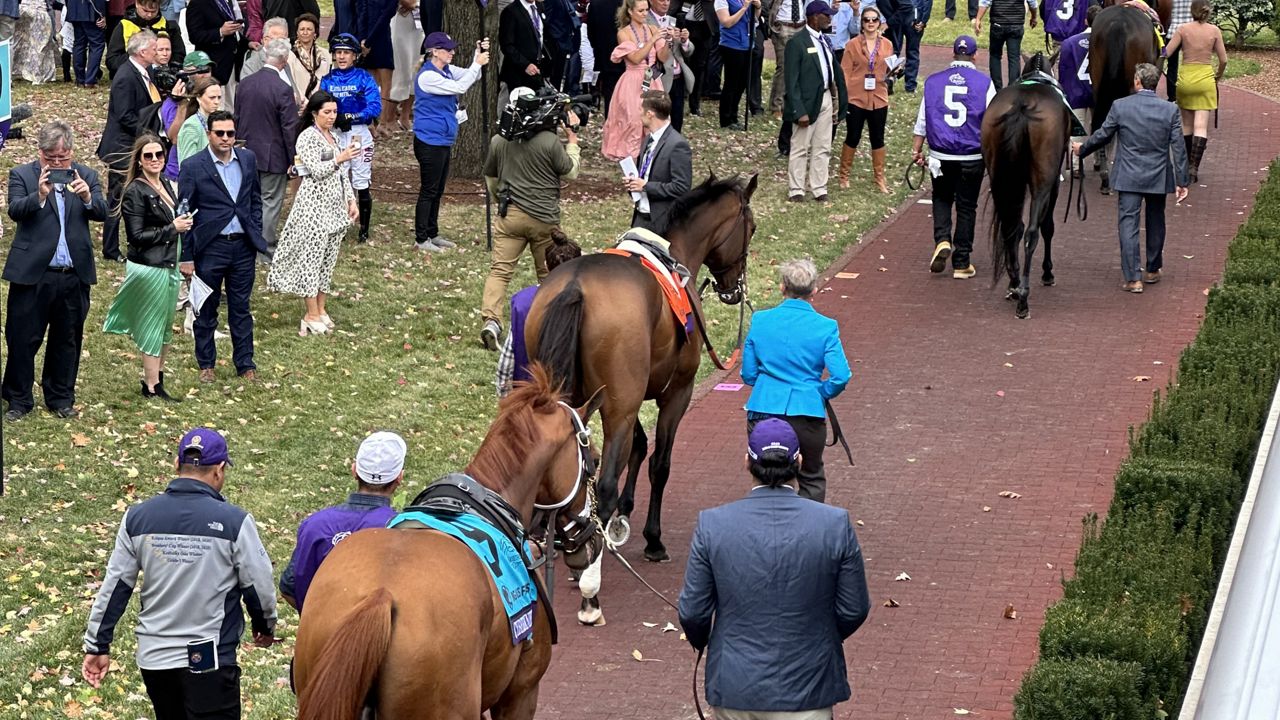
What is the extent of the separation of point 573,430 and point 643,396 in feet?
8.38

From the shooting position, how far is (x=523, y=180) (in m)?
13.7

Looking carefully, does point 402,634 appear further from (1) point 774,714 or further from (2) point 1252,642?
(2) point 1252,642

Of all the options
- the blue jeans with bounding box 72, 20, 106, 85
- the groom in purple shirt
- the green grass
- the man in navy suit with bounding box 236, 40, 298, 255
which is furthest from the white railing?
the blue jeans with bounding box 72, 20, 106, 85

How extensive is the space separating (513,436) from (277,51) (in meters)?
9.32

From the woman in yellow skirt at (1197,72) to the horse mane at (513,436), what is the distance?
47.7 ft

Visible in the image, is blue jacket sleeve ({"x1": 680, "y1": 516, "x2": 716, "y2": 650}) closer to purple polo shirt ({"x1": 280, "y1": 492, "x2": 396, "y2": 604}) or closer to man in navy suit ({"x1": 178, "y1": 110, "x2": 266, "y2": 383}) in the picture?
purple polo shirt ({"x1": 280, "y1": 492, "x2": 396, "y2": 604})

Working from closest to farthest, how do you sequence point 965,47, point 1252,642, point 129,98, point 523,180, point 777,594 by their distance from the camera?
point 1252,642
point 777,594
point 523,180
point 129,98
point 965,47

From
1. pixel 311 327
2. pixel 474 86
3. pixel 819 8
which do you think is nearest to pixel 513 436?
pixel 311 327

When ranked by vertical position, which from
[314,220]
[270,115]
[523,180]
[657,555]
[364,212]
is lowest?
[657,555]

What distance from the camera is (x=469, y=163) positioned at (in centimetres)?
1941

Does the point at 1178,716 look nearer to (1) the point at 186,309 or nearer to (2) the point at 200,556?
(2) the point at 200,556

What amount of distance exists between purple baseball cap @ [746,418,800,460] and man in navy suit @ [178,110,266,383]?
22.7 feet

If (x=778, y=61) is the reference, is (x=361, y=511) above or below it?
above

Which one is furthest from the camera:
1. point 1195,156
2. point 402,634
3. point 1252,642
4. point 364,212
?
point 1195,156
